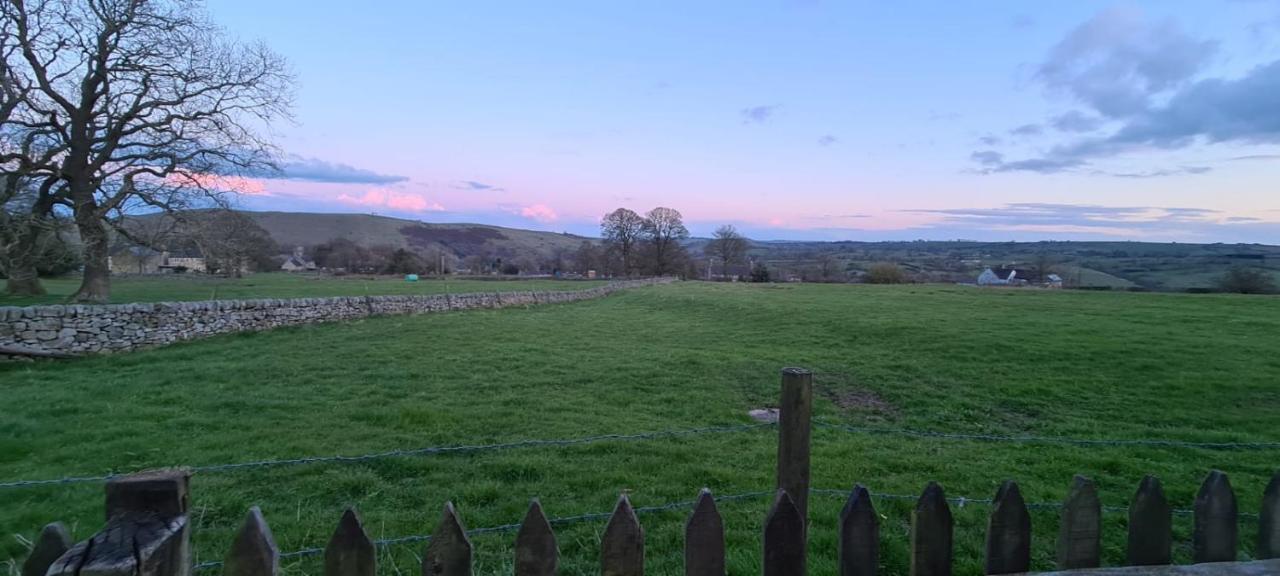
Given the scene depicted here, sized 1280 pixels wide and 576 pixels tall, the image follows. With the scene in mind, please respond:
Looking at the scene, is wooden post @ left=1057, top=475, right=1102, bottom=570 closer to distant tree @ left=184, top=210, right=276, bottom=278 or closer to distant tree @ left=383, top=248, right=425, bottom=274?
distant tree @ left=184, top=210, right=276, bottom=278

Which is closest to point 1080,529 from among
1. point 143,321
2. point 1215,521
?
point 1215,521

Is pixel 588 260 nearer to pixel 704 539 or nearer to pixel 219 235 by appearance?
pixel 219 235

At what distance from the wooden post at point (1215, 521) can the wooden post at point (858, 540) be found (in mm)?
1518

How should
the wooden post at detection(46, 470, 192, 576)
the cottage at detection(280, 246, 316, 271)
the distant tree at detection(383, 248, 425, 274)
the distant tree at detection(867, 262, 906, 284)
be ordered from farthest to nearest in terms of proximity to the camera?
1. the cottage at detection(280, 246, 316, 271)
2. the distant tree at detection(383, 248, 425, 274)
3. the distant tree at detection(867, 262, 906, 284)
4. the wooden post at detection(46, 470, 192, 576)

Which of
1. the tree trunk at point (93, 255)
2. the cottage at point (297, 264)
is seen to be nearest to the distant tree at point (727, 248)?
the cottage at point (297, 264)

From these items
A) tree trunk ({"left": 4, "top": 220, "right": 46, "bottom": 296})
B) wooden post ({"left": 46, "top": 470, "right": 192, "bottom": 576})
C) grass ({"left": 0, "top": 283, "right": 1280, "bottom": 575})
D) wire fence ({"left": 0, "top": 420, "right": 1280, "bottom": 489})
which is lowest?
grass ({"left": 0, "top": 283, "right": 1280, "bottom": 575})

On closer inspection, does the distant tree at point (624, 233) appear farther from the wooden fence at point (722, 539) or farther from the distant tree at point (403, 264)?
the wooden fence at point (722, 539)

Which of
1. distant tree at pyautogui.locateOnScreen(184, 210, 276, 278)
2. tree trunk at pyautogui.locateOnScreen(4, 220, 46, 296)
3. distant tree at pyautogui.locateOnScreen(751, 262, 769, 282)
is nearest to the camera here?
tree trunk at pyautogui.locateOnScreen(4, 220, 46, 296)

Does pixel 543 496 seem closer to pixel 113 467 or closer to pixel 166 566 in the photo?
pixel 166 566

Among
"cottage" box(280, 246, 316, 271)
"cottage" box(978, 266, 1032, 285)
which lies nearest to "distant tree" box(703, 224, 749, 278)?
"cottage" box(978, 266, 1032, 285)

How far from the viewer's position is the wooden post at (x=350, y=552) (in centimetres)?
220

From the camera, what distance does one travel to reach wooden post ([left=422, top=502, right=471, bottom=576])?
2215 millimetres

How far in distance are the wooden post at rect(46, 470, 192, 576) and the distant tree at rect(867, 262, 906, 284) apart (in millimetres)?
55447

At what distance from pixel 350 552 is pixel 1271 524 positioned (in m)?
3.96
